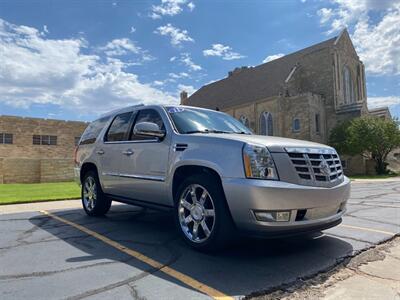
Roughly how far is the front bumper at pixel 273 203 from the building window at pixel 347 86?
43.2m

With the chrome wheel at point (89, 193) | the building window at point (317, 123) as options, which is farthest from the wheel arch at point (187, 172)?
the building window at point (317, 123)

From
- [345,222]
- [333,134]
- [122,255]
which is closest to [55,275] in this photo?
[122,255]

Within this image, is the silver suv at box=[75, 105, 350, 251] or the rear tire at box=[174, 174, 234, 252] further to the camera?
the rear tire at box=[174, 174, 234, 252]

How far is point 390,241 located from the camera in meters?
5.18

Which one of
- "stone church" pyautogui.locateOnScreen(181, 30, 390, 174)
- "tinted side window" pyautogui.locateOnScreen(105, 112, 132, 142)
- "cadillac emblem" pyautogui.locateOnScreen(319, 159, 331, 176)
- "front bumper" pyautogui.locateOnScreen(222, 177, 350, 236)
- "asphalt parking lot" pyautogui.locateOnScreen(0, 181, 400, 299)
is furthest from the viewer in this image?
"stone church" pyautogui.locateOnScreen(181, 30, 390, 174)

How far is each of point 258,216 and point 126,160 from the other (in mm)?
2935

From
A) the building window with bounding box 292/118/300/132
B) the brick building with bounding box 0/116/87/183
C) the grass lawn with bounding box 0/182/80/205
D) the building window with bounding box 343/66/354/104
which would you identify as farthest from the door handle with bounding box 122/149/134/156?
the building window with bounding box 343/66/354/104

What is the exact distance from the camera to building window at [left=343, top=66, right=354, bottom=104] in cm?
4384

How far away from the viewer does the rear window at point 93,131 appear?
7325 mm

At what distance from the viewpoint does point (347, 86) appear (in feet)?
146

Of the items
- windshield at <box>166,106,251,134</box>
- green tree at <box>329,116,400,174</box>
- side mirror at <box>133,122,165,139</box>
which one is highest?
green tree at <box>329,116,400,174</box>

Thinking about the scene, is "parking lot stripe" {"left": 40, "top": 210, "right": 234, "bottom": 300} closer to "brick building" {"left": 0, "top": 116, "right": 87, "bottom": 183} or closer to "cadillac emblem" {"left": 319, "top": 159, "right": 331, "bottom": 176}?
"cadillac emblem" {"left": 319, "top": 159, "right": 331, "bottom": 176}

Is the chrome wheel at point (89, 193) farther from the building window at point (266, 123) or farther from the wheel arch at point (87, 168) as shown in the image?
the building window at point (266, 123)

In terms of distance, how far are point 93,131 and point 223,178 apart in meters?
4.45
